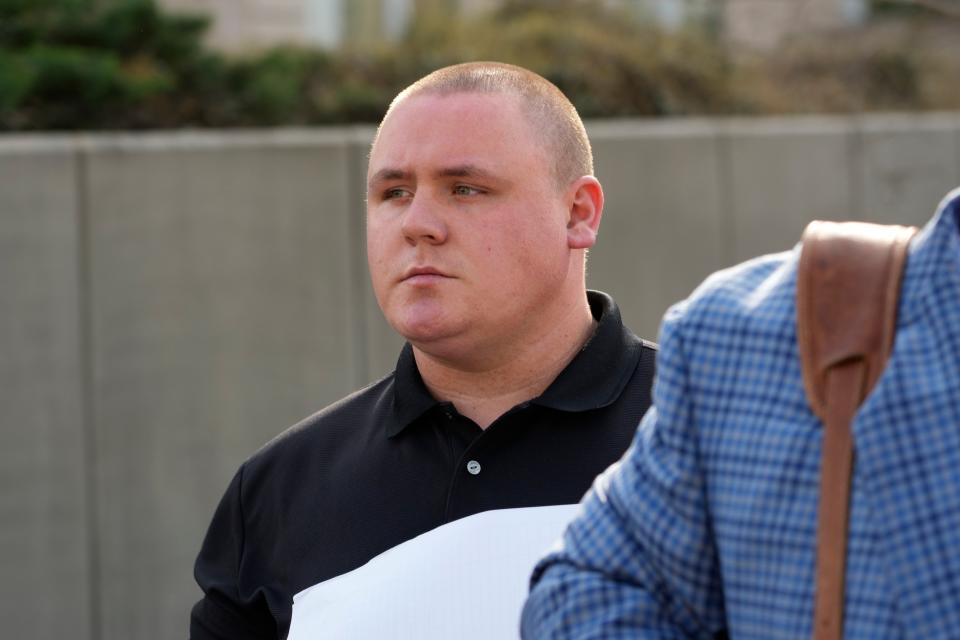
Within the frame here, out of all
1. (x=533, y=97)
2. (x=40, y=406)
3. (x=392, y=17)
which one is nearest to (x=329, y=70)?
(x=40, y=406)

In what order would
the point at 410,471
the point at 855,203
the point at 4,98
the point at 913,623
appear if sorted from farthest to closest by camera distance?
the point at 855,203 < the point at 4,98 < the point at 410,471 < the point at 913,623

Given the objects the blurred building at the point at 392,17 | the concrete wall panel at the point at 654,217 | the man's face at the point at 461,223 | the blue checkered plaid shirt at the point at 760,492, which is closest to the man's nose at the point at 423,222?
the man's face at the point at 461,223

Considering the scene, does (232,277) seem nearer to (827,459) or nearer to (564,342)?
(564,342)

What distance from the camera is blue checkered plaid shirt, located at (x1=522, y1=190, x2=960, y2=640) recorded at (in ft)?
4.76

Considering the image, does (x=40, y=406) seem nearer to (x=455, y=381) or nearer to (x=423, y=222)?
(x=455, y=381)

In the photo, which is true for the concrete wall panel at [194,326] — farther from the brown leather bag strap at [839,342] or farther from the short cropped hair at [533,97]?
the brown leather bag strap at [839,342]

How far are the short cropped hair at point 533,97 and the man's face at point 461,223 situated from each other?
3 cm

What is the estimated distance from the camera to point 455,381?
274 centimetres

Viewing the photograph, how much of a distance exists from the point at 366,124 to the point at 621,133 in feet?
5.39

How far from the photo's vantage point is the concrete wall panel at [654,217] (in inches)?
281

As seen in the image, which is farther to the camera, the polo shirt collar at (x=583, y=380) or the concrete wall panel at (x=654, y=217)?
the concrete wall panel at (x=654, y=217)

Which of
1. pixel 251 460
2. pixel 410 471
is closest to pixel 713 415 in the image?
pixel 410 471

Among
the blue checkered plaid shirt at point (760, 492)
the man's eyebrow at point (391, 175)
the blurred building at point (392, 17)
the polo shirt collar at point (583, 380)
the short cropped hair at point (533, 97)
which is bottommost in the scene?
the polo shirt collar at point (583, 380)

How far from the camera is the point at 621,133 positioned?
719 centimetres
